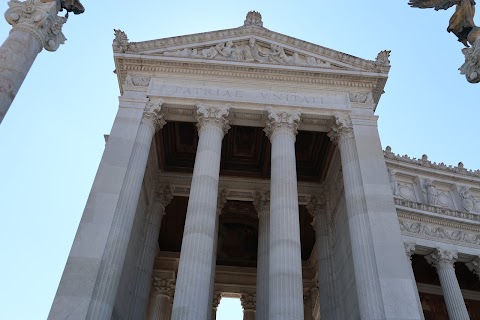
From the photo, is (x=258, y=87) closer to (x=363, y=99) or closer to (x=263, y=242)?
(x=363, y=99)

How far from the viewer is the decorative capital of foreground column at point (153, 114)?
23.6 m

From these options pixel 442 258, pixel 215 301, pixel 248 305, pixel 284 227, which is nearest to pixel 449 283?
pixel 442 258

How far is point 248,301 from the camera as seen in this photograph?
108 ft

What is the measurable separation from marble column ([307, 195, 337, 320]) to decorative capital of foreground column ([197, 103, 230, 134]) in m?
8.18

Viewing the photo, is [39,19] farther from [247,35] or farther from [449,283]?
[449,283]

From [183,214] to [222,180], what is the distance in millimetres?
5880

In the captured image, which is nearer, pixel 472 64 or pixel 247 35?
pixel 472 64

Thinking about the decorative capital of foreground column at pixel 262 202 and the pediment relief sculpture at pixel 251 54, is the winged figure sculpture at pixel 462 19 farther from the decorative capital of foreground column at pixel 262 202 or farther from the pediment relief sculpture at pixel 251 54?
the decorative capital of foreground column at pixel 262 202

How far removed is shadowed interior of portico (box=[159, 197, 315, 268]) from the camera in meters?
32.5

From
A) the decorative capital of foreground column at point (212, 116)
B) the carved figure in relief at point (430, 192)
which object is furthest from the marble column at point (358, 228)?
the carved figure in relief at point (430, 192)

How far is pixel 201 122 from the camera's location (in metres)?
23.8

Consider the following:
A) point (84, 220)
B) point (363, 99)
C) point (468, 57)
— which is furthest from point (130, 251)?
point (468, 57)

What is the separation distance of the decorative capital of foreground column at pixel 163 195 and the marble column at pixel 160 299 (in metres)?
7.10

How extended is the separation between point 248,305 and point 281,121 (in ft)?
50.1
